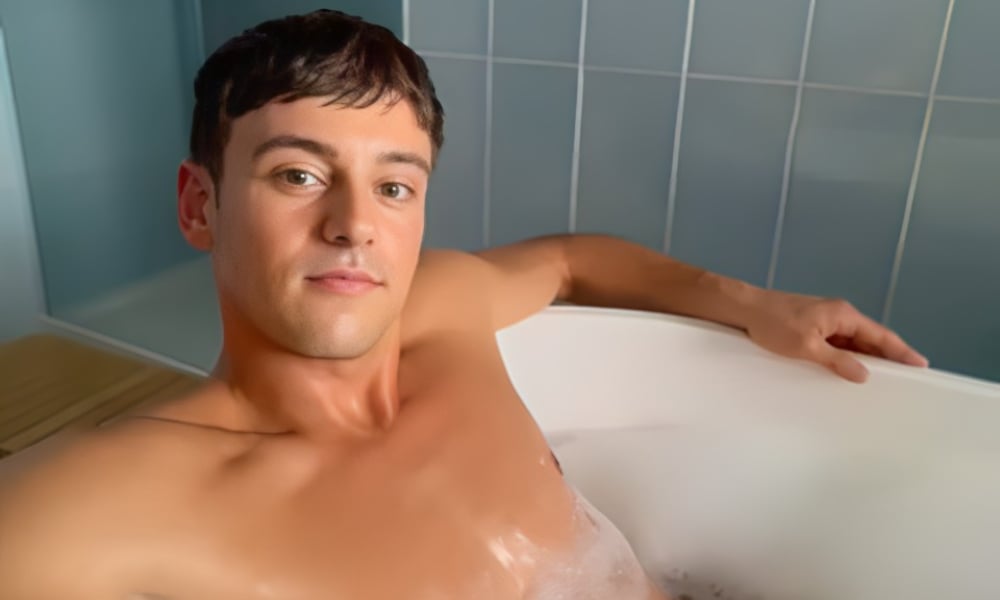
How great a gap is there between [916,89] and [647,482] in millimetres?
653

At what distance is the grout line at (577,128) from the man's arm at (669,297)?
342 mm

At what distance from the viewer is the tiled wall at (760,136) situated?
135 centimetres

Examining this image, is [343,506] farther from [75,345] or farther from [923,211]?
[923,211]

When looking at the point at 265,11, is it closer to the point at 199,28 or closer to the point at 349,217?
the point at 199,28

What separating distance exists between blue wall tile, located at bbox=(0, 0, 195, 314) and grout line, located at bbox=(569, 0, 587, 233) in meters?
0.80

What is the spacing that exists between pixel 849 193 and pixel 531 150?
50 cm

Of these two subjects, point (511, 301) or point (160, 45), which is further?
point (160, 45)

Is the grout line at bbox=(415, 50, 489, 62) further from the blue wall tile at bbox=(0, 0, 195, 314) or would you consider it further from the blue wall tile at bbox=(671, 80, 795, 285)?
the blue wall tile at bbox=(0, 0, 195, 314)

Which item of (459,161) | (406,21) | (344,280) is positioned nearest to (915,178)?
(459,161)

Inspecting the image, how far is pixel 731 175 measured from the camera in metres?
1.49

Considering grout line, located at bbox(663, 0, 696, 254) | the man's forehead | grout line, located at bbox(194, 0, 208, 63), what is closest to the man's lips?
the man's forehead

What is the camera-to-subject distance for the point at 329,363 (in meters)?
0.84

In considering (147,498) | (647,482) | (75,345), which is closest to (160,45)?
(75,345)

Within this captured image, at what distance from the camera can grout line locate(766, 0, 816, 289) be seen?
1.38 metres
